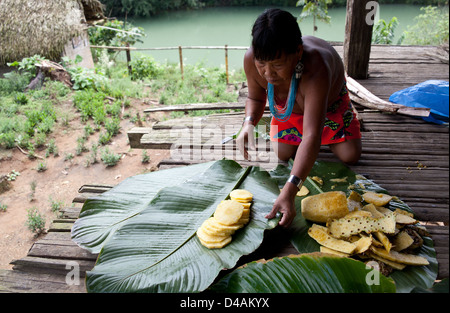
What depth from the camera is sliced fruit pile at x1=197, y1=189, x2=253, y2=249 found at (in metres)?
1.39

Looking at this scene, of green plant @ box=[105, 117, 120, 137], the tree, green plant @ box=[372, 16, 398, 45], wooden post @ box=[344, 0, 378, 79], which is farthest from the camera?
green plant @ box=[372, 16, 398, 45]

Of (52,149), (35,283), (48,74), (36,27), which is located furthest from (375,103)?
(36,27)

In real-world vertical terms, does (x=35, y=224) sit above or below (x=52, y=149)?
below

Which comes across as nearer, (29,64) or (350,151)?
(350,151)

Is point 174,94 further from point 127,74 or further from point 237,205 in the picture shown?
point 237,205

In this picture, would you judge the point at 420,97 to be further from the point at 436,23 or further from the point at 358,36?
the point at 436,23

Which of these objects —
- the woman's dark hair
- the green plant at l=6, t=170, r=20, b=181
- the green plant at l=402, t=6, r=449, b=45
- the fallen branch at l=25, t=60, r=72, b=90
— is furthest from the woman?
the fallen branch at l=25, t=60, r=72, b=90

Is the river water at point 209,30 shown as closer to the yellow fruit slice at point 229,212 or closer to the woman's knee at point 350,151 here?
the woman's knee at point 350,151

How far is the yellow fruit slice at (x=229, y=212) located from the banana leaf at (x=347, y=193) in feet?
0.84

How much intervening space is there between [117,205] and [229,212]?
23.0 inches

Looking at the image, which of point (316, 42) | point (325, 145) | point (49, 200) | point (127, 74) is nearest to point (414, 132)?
point (325, 145)

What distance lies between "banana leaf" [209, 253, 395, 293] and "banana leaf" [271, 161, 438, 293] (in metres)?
0.29

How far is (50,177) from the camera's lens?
4055 millimetres

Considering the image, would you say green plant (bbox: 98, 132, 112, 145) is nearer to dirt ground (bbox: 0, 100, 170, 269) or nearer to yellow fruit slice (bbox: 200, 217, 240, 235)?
dirt ground (bbox: 0, 100, 170, 269)
